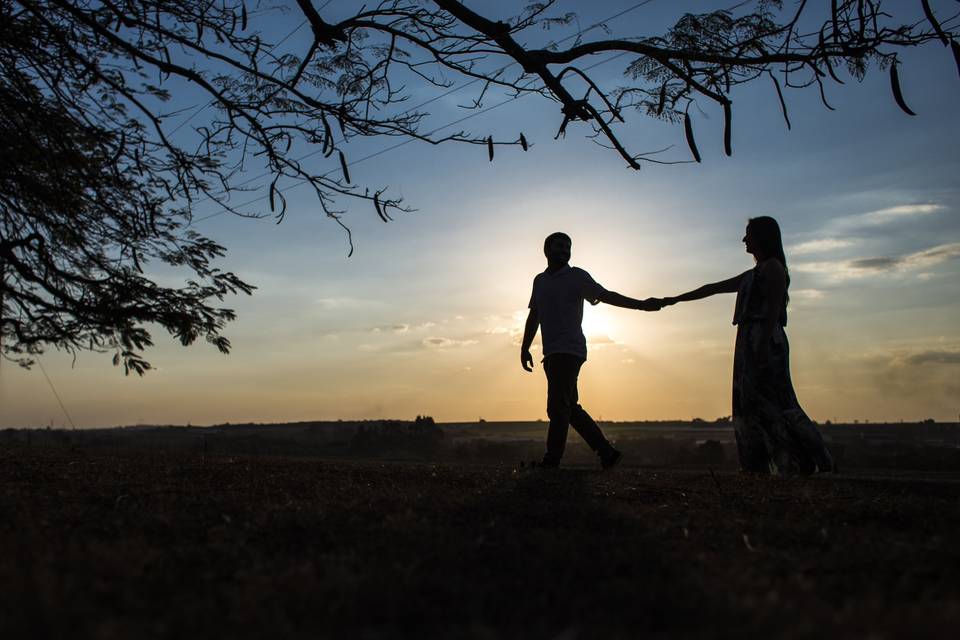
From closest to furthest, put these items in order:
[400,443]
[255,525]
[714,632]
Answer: [714,632], [255,525], [400,443]

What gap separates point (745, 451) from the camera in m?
9.11

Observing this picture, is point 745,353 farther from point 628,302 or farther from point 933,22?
point 933,22

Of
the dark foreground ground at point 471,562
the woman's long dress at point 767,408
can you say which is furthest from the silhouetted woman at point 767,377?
the dark foreground ground at point 471,562

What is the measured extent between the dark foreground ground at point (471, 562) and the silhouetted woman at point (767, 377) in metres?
1.67

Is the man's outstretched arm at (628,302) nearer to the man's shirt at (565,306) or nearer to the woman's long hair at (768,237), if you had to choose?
the man's shirt at (565,306)

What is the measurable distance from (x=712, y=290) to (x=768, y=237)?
3.06 feet

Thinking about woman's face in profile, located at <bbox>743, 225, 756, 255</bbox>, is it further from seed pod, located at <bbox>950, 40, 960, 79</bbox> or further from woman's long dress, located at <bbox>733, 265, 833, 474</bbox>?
seed pod, located at <bbox>950, 40, 960, 79</bbox>

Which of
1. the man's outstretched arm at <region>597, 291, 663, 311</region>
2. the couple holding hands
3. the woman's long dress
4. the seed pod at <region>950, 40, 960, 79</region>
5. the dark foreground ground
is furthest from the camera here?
the man's outstretched arm at <region>597, 291, 663, 311</region>

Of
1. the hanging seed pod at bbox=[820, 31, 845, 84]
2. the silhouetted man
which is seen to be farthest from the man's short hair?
the hanging seed pod at bbox=[820, 31, 845, 84]

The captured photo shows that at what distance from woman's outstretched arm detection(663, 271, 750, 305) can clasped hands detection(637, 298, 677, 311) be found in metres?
Answer: 0.03

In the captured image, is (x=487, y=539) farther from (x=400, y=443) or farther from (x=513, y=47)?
(x=400, y=443)

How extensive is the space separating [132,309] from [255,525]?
16.1 feet

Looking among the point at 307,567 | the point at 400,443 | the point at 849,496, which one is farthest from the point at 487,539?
the point at 400,443

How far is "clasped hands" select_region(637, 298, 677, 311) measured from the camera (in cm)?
998
